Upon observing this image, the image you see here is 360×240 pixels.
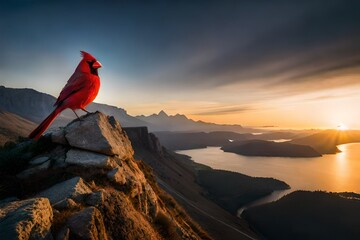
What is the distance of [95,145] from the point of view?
12906mm

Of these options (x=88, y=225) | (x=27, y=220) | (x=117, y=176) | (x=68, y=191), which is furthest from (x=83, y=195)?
(x=117, y=176)

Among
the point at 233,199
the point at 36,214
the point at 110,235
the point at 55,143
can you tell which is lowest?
the point at 233,199

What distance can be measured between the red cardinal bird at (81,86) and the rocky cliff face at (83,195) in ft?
7.77

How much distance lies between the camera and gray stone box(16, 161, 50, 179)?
1104 cm

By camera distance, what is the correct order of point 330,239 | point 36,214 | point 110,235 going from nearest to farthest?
point 36,214 → point 110,235 → point 330,239

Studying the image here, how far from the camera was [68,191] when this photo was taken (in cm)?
892

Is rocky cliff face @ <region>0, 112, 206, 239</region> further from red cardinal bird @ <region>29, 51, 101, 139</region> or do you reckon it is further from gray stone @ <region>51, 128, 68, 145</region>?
red cardinal bird @ <region>29, 51, 101, 139</region>

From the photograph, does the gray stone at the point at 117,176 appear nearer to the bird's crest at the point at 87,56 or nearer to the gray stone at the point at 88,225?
the gray stone at the point at 88,225

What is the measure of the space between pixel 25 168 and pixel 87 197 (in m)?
5.52

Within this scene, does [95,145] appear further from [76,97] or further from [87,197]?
[87,197]

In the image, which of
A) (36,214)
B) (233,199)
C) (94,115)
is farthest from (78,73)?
(233,199)

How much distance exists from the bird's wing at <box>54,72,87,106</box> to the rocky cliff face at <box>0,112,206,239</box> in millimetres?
2633

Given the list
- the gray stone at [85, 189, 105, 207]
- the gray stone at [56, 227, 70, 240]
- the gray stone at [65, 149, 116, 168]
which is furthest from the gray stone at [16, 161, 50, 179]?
the gray stone at [56, 227, 70, 240]

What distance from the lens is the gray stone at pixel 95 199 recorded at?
27.0ft
